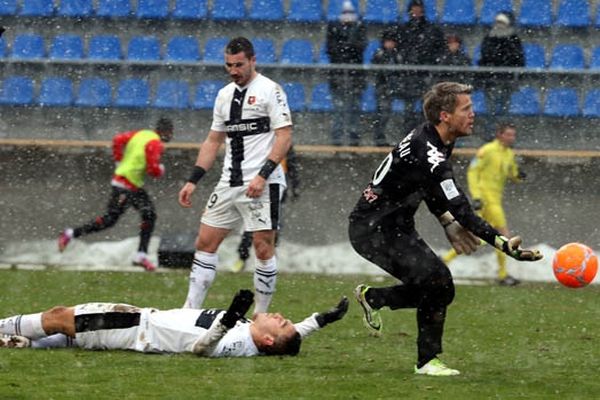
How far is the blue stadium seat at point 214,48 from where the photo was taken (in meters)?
19.3

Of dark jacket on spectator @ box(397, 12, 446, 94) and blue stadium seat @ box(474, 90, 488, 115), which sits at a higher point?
dark jacket on spectator @ box(397, 12, 446, 94)

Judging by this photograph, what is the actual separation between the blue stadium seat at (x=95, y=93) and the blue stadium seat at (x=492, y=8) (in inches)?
215

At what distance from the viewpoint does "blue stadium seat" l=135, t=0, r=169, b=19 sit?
1989 cm

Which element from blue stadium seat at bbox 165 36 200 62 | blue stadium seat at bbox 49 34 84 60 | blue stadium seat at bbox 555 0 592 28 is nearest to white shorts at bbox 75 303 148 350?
blue stadium seat at bbox 165 36 200 62

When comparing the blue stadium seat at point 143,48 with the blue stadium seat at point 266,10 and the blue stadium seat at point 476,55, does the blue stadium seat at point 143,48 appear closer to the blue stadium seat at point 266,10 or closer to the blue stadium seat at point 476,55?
the blue stadium seat at point 266,10

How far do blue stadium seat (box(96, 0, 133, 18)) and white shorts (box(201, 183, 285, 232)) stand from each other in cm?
959

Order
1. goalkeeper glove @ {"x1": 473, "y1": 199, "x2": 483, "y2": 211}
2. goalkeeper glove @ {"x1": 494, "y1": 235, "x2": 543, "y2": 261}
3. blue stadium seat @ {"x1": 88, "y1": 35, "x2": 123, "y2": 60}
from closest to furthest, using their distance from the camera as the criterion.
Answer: goalkeeper glove @ {"x1": 494, "y1": 235, "x2": 543, "y2": 261} → goalkeeper glove @ {"x1": 473, "y1": 199, "x2": 483, "y2": 211} → blue stadium seat @ {"x1": 88, "y1": 35, "x2": 123, "y2": 60}

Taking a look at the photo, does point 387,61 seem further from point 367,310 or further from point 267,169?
point 367,310

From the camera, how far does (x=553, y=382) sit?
8.55m

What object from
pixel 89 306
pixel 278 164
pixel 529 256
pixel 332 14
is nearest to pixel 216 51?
pixel 332 14

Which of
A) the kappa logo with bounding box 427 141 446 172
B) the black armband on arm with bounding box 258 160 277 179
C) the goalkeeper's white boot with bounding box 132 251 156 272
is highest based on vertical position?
the kappa logo with bounding box 427 141 446 172

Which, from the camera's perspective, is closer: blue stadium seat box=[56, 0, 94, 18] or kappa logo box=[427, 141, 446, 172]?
kappa logo box=[427, 141, 446, 172]

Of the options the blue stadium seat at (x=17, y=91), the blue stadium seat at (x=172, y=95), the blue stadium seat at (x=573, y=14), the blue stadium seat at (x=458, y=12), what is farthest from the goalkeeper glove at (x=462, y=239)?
the blue stadium seat at (x=573, y=14)

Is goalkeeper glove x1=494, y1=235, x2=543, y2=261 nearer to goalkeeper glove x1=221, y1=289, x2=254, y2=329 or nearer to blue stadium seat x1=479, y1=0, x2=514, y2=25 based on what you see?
goalkeeper glove x1=221, y1=289, x2=254, y2=329
